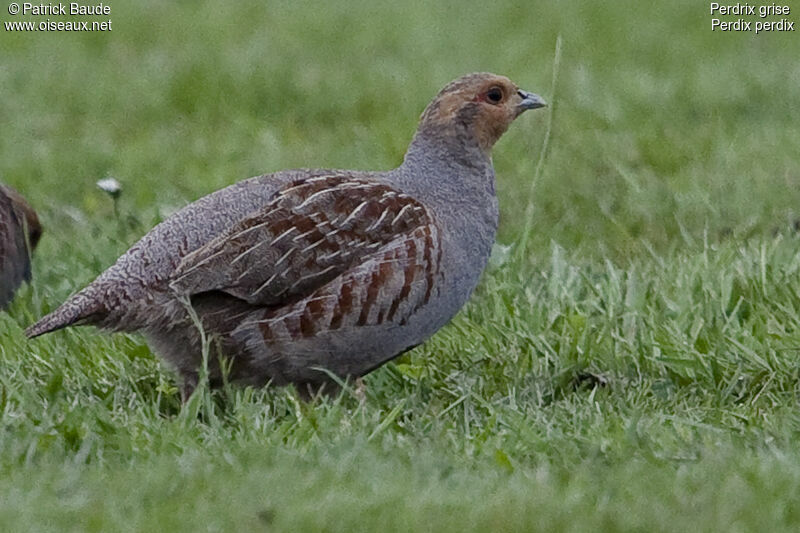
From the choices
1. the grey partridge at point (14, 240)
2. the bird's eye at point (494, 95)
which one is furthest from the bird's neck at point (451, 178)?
the grey partridge at point (14, 240)

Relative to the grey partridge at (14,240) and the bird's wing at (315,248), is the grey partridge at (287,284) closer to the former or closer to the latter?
the bird's wing at (315,248)

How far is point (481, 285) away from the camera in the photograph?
225 inches

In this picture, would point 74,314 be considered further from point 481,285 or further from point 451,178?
point 481,285

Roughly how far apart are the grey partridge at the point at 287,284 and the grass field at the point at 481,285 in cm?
18

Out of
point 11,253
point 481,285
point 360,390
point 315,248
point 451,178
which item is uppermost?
point 451,178

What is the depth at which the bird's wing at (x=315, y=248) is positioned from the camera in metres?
4.63

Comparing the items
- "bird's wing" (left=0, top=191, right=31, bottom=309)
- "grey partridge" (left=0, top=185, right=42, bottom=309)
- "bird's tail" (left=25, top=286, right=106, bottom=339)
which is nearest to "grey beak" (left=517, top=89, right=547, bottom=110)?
"bird's tail" (left=25, top=286, right=106, bottom=339)

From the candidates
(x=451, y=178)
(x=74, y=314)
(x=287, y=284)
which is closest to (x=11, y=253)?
(x=74, y=314)

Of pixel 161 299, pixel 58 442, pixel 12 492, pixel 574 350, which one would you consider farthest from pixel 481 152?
pixel 12 492

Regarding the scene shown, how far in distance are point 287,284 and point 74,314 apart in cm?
63

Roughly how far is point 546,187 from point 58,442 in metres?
3.97

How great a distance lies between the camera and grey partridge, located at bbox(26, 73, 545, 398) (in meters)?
4.63

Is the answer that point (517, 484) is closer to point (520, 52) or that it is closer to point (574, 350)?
point (574, 350)

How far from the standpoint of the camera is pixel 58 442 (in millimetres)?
4023
